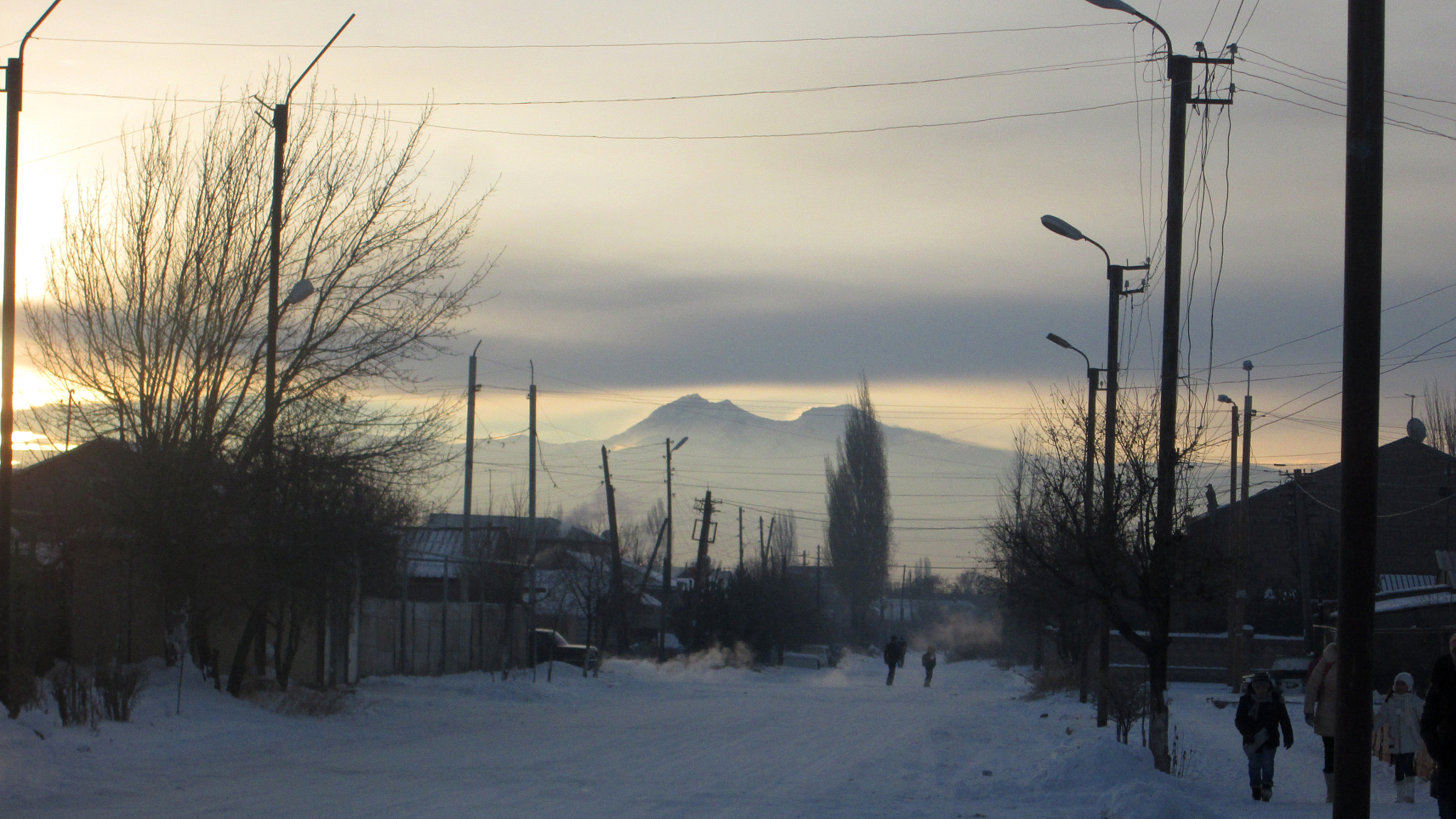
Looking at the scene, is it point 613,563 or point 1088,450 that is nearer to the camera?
point 1088,450

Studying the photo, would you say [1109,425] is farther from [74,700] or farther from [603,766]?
[74,700]

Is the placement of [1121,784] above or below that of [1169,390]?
below

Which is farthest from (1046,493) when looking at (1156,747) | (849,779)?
(849,779)

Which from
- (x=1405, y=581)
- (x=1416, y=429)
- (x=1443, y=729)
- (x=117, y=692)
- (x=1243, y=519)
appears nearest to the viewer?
(x=1443, y=729)

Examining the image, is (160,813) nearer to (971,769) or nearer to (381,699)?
(971,769)

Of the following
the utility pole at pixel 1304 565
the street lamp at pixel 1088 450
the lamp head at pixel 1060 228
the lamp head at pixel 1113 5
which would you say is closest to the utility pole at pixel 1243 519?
the utility pole at pixel 1304 565

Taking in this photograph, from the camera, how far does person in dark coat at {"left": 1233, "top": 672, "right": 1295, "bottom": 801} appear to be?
1373cm

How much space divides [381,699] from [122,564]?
6.82m

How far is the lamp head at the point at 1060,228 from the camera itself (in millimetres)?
19922

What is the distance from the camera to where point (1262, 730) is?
13.7 m

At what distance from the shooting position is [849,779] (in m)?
14.8

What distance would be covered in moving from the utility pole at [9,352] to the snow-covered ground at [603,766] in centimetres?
98

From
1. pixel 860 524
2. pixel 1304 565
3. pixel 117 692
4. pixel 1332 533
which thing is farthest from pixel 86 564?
pixel 860 524

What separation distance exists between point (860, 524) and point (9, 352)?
75774 millimetres
